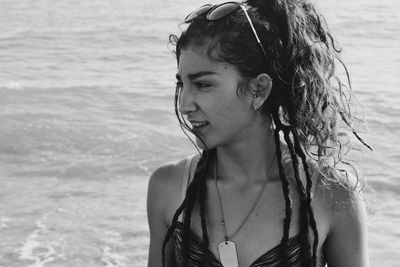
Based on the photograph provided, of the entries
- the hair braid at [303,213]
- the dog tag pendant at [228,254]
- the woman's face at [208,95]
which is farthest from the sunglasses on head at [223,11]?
the dog tag pendant at [228,254]

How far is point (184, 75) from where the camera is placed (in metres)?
2.46

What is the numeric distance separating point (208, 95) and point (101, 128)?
19.6 ft

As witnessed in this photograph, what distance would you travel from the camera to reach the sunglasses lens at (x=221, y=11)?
2486 millimetres

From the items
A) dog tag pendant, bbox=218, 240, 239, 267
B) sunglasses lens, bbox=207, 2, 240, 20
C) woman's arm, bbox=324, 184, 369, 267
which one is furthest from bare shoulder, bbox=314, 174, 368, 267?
sunglasses lens, bbox=207, 2, 240, 20

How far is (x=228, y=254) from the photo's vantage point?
2.55 metres

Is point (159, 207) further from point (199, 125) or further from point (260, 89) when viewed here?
point (260, 89)

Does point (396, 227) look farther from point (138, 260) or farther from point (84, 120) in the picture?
point (84, 120)

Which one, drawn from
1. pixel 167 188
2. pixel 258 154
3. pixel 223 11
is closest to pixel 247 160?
pixel 258 154

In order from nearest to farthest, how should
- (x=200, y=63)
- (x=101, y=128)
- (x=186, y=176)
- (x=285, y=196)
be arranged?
(x=200, y=63) → (x=285, y=196) → (x=186, y=176) → (x=101, y=128)

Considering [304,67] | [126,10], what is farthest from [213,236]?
[126,10]

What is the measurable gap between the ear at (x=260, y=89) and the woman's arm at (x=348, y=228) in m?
0.38

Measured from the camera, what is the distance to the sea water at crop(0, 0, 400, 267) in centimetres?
563

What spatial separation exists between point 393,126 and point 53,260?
171 inches

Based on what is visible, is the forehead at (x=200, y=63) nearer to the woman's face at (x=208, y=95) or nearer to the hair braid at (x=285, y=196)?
the woman's face at (x=208, y=95)
